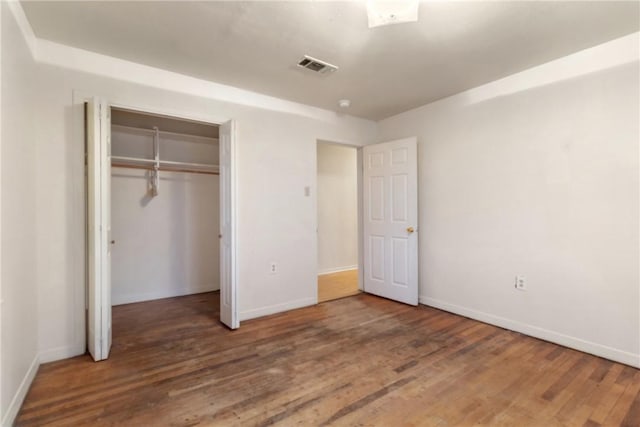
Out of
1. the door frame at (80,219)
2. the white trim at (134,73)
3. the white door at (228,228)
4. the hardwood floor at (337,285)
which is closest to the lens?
the white trim at (134,73)

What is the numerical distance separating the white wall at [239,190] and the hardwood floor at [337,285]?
19.7 inches

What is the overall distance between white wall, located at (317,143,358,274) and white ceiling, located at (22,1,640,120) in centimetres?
255

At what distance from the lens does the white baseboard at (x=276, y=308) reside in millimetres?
3337

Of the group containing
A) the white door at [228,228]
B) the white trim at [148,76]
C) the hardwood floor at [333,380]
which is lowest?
the hardwood floor at [333,380]

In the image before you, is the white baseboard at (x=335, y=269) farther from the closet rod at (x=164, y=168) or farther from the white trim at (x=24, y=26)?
the white trim at (x=24, y=26)

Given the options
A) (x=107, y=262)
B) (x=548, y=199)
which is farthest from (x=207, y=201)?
(x=548, y=199)

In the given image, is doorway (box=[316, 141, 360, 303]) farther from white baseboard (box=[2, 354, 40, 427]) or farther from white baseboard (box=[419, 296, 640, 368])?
white baseboard (box=[2, 354, 40, 427])

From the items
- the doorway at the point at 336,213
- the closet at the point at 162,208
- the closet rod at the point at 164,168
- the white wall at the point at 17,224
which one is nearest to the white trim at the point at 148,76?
the white wall at the point at 17,224

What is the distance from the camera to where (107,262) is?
96.2 inches

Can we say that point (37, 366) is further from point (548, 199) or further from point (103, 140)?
point (548, 199)

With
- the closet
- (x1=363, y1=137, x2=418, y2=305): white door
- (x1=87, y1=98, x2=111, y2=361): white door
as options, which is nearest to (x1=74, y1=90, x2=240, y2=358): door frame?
(x1=87, y1=98, x2=111, y2=361): white door

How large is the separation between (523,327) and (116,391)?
3.32 meters

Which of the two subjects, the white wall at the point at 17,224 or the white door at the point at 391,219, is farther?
the white door at the point at 391,219

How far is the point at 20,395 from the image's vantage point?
184 centimetres
